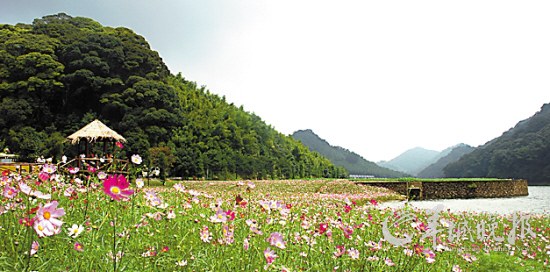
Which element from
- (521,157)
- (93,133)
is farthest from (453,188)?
(521,157)

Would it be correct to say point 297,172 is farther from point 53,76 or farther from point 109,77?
point 53,76

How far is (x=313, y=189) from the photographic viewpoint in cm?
1477

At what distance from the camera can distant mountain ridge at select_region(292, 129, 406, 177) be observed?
68.8 metres

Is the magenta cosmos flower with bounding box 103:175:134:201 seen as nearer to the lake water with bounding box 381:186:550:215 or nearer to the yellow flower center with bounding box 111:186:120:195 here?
the yellow flower center with bounding box 111:186:120:195

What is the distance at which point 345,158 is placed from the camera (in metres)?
78.2

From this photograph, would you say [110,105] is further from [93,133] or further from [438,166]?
[438,166]

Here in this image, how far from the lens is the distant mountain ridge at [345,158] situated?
2707 inches

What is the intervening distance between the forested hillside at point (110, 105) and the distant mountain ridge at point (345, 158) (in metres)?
38.1

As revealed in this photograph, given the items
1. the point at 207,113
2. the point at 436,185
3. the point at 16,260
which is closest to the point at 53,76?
the point at 207,113

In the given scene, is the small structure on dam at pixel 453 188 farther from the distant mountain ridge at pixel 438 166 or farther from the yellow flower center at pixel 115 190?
the distant mountain ridge at pixel 438 166

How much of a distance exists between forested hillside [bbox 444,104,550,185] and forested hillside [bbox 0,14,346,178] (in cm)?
2842

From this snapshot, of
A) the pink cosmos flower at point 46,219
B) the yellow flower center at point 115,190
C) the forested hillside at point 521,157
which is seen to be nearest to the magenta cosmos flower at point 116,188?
the yellow flower center at point 115,190

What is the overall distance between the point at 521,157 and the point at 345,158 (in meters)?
36.4

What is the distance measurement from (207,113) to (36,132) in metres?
9.61
